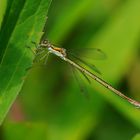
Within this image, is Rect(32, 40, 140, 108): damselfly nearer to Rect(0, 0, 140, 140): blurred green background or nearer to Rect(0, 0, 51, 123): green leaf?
Rect(0, 0, 140, 140): blurred green background

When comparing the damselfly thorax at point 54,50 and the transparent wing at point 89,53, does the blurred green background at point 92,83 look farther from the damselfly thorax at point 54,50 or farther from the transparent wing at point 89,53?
the damselfly thorax at point 54,50

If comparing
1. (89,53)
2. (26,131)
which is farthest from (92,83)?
(26,131)

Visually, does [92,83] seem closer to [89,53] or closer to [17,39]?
[89,53]

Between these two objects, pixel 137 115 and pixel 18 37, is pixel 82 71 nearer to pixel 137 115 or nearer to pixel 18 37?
pixel 137 115

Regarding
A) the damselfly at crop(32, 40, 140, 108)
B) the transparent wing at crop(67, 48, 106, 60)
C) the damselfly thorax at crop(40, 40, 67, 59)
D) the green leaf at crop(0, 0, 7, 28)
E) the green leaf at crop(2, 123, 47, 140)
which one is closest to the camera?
the green leaf at crop(0, 0, 7, 28)

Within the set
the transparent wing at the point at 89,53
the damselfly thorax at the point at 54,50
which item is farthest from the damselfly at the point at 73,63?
the transparent wing at the point at 89,53

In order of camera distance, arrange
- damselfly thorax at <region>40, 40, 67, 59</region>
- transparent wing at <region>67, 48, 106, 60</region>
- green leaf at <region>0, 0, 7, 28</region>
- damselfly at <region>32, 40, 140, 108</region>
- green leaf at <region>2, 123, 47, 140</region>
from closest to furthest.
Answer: green leaf at <region>0, 0, 7, 28</region>, green leaf at <region>2, 123, 47, 140</region>, damselfly at <region>32, 40, 140, 108</region>, damselfly thorax at <region>40, 40, 67, 59</region>, transparent wing at <region>67, 48, 106, 60</region>

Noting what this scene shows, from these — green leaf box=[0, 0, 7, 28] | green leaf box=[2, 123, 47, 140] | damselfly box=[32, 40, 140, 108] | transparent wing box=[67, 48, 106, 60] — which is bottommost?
green leaf box=[2, 123, 47, 140]

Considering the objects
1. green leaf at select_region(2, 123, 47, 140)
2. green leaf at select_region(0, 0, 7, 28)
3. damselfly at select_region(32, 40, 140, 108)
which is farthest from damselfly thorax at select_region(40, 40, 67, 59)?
green leaf at select_region(0, 0, 7, 28)
